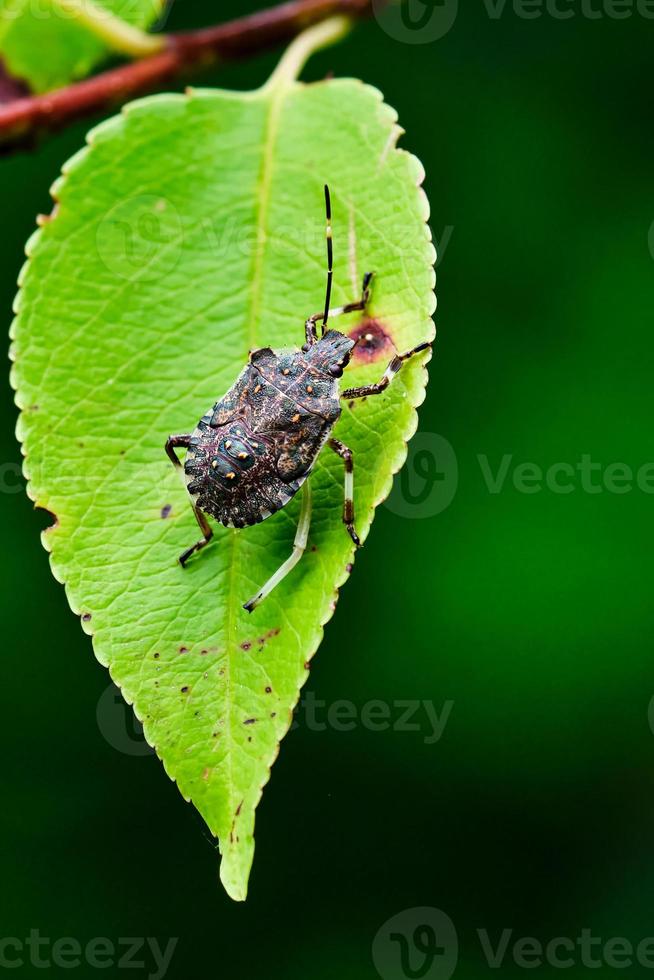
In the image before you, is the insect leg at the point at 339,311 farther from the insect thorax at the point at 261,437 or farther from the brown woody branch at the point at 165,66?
the brown woody branch at the point at 165,66

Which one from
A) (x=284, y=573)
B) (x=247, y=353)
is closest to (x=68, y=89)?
(x=247, y=353)

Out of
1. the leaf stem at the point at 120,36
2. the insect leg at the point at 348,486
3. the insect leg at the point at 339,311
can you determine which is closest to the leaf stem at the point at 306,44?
the leaf stem at the point at 120,36

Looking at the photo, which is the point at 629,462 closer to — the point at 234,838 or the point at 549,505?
the point at 549,505

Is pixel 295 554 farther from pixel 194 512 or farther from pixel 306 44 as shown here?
pixel 306 44

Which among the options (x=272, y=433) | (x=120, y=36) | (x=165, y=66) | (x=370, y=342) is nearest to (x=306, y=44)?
(x=165, y=66)

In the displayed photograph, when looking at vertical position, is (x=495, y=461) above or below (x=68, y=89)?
below

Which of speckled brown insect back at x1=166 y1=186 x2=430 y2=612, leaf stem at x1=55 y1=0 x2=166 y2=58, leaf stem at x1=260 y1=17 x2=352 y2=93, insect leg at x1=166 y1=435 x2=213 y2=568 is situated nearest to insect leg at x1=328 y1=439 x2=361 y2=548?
speckled brown insect back at x1=166 y1=186 x2=430 y2=612

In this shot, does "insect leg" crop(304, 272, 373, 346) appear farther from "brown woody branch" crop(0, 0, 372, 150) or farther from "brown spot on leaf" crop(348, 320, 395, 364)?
"brown woody branch" crop(0, 0, 372, 150)
